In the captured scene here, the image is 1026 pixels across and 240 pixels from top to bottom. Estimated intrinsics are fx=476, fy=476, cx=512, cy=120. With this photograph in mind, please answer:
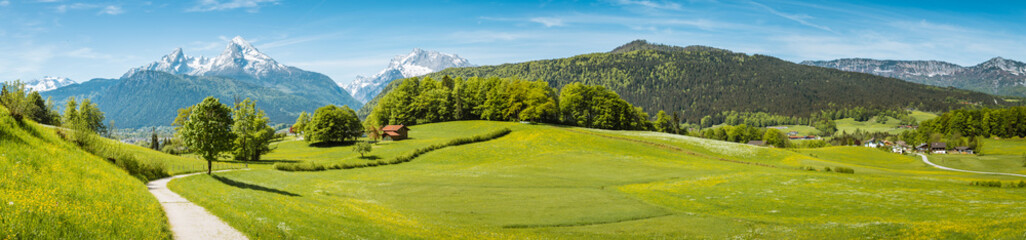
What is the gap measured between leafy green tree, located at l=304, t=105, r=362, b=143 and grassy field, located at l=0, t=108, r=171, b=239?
83.5 metres

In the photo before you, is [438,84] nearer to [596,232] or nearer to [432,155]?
[432,155]

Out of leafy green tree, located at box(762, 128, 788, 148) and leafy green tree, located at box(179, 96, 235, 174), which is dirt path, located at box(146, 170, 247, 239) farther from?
leafy green tree, located at box(762, 128, 788, 148)

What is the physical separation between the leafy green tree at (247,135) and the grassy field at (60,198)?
2154 inches

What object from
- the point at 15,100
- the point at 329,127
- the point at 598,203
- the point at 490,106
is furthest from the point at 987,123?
the point at 15,100

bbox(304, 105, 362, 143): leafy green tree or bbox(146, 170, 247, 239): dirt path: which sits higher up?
bbox(304, 105, 362, 143): leafy green tree

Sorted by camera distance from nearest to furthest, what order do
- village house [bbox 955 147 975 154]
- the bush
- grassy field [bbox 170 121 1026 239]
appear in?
1. grassy field [bbox 170 121 1026 239]
2. the bush
3. village house [bbox 955 147 975 154]

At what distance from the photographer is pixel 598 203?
38.7m

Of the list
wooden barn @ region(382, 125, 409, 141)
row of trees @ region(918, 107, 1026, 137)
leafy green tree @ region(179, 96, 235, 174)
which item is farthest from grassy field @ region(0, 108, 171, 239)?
row of trees @ region(918, 107, 1026, 137)

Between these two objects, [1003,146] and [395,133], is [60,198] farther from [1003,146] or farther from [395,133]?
[1003,146]

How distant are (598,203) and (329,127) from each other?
82.4m

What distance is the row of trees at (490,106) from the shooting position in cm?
13050

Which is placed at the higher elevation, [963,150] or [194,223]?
[194,223]

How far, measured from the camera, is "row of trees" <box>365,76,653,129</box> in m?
130

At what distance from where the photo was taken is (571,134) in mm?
Result: 91312
